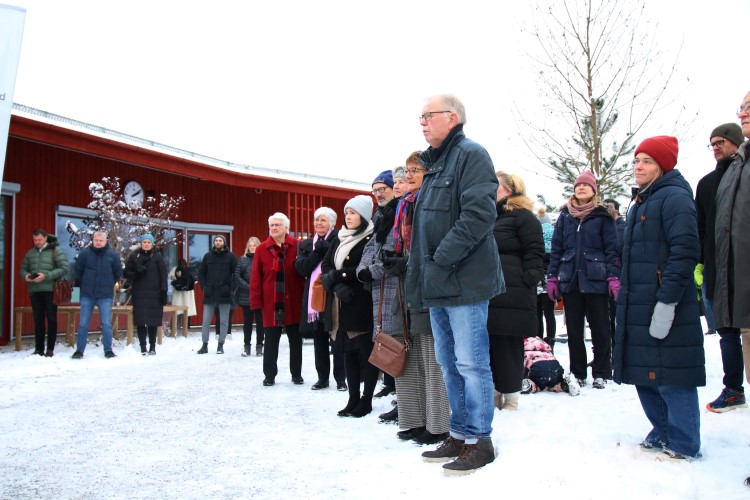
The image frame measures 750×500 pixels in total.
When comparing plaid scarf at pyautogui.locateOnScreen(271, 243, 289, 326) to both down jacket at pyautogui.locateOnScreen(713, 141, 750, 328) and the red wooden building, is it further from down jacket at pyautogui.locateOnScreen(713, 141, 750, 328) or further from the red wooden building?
the red wooden building

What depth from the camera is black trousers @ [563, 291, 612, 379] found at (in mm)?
5801

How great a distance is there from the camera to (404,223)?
4.31m

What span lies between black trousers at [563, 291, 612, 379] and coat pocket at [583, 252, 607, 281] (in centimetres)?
18

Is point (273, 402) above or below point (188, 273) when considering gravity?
below

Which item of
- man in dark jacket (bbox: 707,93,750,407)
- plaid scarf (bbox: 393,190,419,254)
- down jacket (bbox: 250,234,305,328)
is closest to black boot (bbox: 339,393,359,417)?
plaid scarf (bbox: 393,190,419,254)

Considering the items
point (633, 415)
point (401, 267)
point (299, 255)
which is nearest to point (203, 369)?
point (299, 255)

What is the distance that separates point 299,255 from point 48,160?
851 cm

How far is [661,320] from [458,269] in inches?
41.6

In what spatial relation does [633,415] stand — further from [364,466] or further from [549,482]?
[364,466]

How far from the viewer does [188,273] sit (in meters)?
12.9

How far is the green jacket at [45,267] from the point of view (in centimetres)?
938

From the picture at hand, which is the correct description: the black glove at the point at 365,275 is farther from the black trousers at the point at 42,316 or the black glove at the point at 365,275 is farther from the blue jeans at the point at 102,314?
the black trousers at the point at 42,316

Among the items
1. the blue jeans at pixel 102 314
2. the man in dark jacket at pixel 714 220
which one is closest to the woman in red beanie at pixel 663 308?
the man in dark jacket at pixel 714 220

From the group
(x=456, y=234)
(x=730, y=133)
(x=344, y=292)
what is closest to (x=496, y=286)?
(x=456, y=234)
